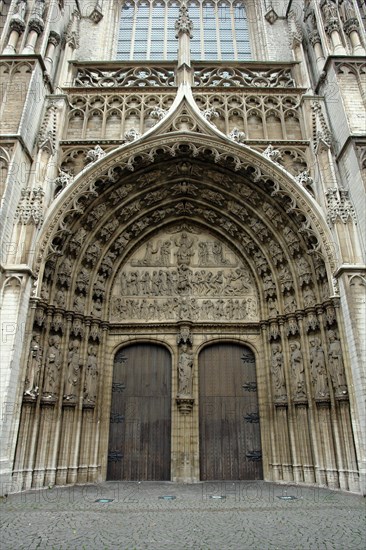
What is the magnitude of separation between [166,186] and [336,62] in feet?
17.3

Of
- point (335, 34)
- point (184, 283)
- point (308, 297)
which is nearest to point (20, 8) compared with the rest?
point (335, 34)

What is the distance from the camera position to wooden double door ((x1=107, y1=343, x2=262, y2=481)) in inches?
356

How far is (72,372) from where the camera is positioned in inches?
349

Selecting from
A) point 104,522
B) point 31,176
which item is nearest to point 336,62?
point 31,176

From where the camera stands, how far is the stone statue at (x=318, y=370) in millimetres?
8320

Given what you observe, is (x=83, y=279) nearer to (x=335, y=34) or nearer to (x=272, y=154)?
(x=272, y=154)

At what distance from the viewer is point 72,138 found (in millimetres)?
10531

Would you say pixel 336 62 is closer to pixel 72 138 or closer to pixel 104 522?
pixel 72 138

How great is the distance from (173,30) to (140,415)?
1351 cm

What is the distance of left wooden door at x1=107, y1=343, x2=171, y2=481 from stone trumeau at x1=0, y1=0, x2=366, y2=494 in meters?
0.04

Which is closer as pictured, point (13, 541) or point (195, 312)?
point (13, 541)

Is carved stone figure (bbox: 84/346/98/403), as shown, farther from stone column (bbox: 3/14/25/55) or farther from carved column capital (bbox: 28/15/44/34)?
carved column capital (bbox: 28/15/44/34)

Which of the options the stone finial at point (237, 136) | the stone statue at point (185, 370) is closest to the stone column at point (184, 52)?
the stone finial at point (237, 136)

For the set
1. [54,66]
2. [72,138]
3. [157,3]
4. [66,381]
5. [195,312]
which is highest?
[157,3]
